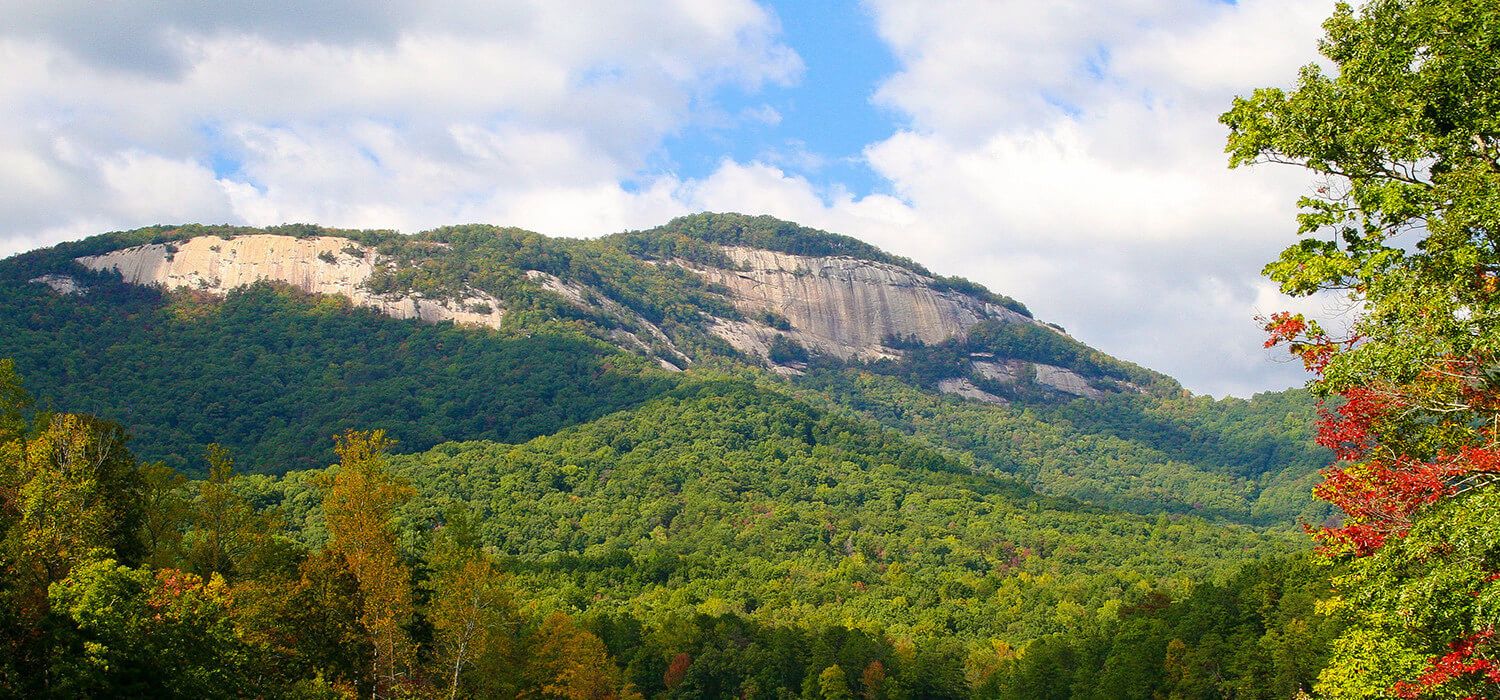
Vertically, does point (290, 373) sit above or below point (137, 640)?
above

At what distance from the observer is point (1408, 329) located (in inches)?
643

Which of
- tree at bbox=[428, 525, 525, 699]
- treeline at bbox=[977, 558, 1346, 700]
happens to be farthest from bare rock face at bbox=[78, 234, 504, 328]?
tree at bbox=[428, 525, 525, 699]

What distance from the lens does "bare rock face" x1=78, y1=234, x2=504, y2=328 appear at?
186500 mm

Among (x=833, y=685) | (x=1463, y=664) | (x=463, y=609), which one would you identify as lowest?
(x=833, y=685)

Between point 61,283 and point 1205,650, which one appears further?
point 61,283

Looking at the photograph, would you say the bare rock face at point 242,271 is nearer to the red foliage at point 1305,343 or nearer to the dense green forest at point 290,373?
the dense green forest at point 290,373

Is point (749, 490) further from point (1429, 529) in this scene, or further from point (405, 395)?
point (1429, 529)

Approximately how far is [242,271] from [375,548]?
175 meters

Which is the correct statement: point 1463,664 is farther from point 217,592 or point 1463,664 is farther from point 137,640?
point 217,592

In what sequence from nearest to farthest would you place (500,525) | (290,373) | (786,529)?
(500,525) → (786,529) → (290,373)

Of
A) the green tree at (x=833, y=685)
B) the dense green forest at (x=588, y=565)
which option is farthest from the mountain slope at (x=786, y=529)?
the green tree at (x=833, y=685)

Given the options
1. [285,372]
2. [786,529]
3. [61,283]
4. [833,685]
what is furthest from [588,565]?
A: [61,283]

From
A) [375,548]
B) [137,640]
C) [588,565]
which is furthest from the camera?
[588,565]

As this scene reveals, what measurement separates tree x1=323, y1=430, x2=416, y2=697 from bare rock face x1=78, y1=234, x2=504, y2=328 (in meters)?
166
